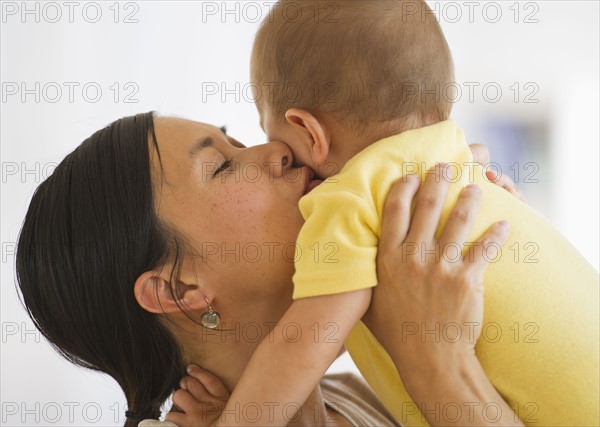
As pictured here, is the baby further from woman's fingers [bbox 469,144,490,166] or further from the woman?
woman's fingers [bbox 469,144,490,166]

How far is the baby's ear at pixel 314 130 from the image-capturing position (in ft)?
4.13

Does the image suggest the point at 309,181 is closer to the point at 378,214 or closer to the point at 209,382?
the point at 378,214

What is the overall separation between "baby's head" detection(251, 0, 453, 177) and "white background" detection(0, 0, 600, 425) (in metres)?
1.31

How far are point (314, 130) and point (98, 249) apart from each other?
46cm

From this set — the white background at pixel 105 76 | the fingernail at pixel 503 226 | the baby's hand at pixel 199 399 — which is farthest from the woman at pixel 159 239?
the white background at pixel 105 76

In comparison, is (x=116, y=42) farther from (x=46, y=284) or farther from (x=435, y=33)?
(x=435, y=33)

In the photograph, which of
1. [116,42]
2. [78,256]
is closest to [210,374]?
[78,256]

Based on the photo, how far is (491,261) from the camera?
1.19 meters

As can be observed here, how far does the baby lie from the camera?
1142mm

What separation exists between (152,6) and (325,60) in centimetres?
150

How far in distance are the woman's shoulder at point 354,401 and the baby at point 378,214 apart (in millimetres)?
348

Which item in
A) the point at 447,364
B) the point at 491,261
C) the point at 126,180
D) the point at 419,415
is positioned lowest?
the point at 419,415
